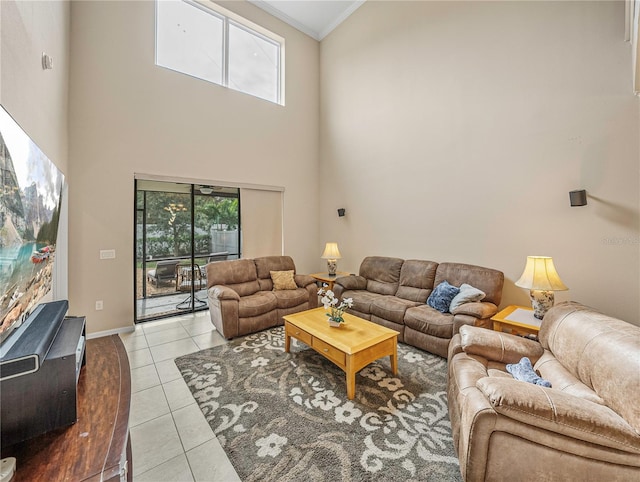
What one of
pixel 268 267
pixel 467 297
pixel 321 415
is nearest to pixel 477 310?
pixel 467 297

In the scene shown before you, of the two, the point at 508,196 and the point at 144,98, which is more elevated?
the point at 144,98

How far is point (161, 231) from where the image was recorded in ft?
14.2

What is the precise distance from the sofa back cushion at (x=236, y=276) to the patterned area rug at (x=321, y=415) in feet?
3.69

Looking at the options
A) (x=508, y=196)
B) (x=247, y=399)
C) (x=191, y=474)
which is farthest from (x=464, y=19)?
(x=191, y=474)

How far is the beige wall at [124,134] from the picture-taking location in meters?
3.51

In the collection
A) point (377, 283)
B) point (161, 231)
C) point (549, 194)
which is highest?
point (549, 194)

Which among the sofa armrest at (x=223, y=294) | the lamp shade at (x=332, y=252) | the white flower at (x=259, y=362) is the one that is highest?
the lamp shade at (x=332, y=252)

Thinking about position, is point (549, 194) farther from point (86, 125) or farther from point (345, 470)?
point (86, 125)

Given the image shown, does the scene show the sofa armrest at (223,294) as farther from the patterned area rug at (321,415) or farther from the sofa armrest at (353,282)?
the sofa armrest at (353,282)

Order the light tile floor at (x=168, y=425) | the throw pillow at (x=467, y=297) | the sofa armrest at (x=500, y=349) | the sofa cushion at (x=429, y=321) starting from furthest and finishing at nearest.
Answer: the throw pillow at (x=467, y=297) < the sofa cushion at (x=429, y=321) < the sofa armrest at (x=500, y=349) < the light tile floor at (x=168, y=425)

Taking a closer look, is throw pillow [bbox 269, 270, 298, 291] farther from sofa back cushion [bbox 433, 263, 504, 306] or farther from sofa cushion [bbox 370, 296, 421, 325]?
sofa back cushion [bbox 433, 263, 504, 306]

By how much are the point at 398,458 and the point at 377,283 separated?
2.76 meters

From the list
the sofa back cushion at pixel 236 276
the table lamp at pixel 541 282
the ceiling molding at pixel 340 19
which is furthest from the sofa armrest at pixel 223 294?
the ceiling molding at pixel 340 19

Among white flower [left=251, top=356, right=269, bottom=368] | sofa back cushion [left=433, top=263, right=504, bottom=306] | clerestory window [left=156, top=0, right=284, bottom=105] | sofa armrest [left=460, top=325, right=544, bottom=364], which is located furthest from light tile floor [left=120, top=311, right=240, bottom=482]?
clerestory window [left=156, top=0, right=284, bottom=105]
